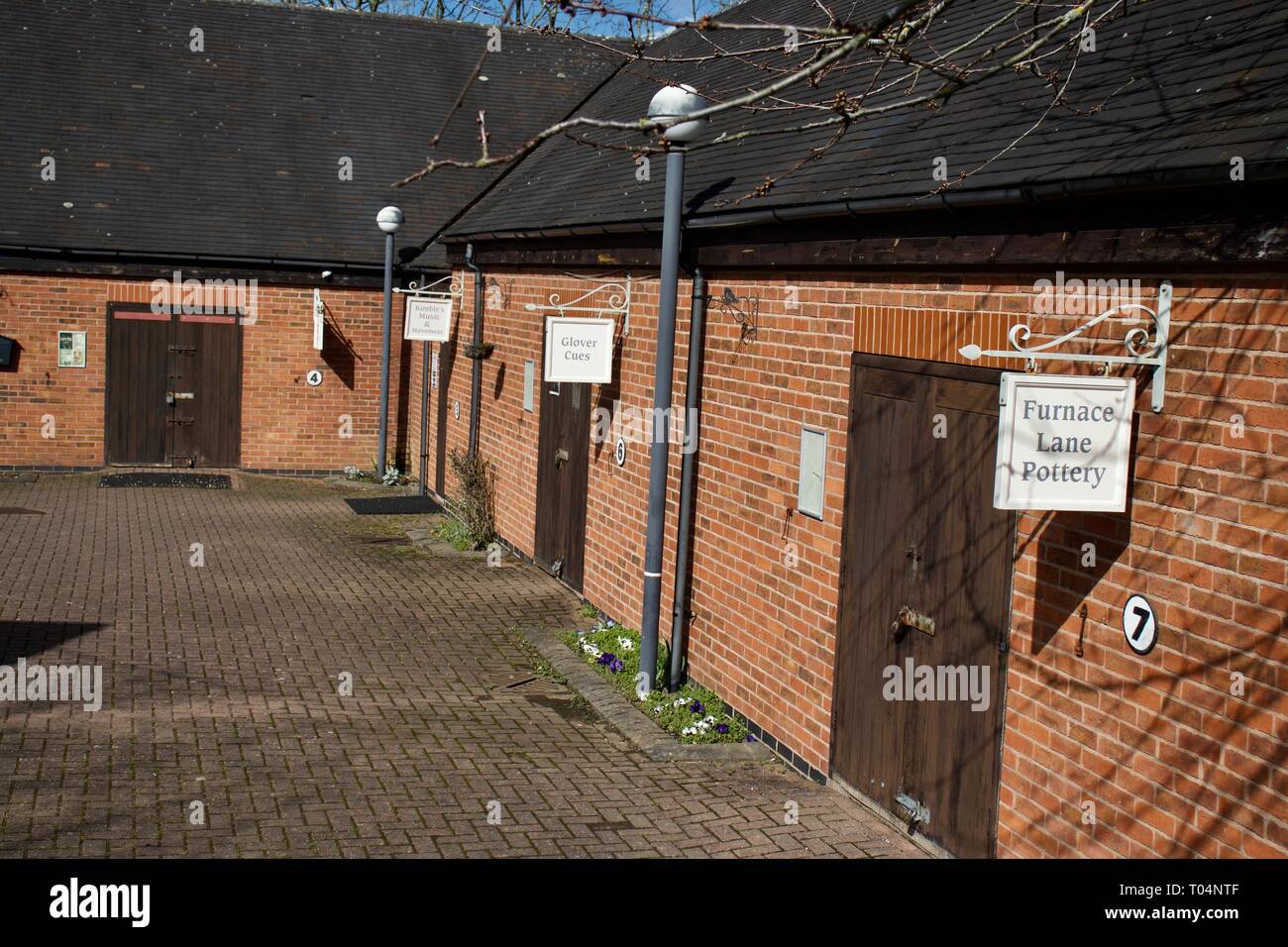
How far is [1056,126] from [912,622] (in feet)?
8.17

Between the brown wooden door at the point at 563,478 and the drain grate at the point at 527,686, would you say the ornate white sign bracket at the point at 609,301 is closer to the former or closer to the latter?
the brown wooden door at the point at 563,478

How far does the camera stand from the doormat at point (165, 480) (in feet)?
62.2

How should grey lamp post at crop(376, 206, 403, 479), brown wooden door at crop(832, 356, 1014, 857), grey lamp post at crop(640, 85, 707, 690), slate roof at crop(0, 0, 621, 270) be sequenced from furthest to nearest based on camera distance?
slate roof at crop(0, 0, 621, 270) < grey lamp post at crop(376, 206, 403, 479) < grey lamp post at crop(640, 85, 707, 690) < brown wooden door at crop(832, 356, 1014, 857)

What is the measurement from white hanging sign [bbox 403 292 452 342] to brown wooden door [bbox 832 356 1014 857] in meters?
10.5

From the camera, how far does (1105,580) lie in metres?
5.41

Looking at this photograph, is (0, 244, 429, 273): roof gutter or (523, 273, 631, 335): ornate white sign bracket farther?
(0, 244, 429, 273): roof gutter

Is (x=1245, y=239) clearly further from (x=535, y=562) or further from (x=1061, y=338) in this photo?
(x=535, y=562)

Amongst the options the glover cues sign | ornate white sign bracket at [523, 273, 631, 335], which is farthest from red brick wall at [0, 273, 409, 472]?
the glover cues sign

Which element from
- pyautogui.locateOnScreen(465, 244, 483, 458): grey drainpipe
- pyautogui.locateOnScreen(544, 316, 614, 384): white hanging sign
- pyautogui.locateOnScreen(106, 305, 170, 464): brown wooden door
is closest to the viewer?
pyautogui.locateOnScreen(544, 316, 614, 384): white hanging sign

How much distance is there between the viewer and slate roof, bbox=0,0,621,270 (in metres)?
20.2

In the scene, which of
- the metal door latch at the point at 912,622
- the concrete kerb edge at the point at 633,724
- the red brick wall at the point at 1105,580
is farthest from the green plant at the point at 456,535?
the metal door latch at the point at 912,622

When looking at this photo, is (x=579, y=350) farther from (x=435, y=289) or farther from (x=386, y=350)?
(x=435, y=289)

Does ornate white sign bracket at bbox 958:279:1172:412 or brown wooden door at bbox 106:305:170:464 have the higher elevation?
ornate white sign bracket at bbox 958:279:1172:412

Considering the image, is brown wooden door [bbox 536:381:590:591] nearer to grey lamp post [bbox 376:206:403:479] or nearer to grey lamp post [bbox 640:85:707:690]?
grey lamp post [bbox 640:85:707:690]
